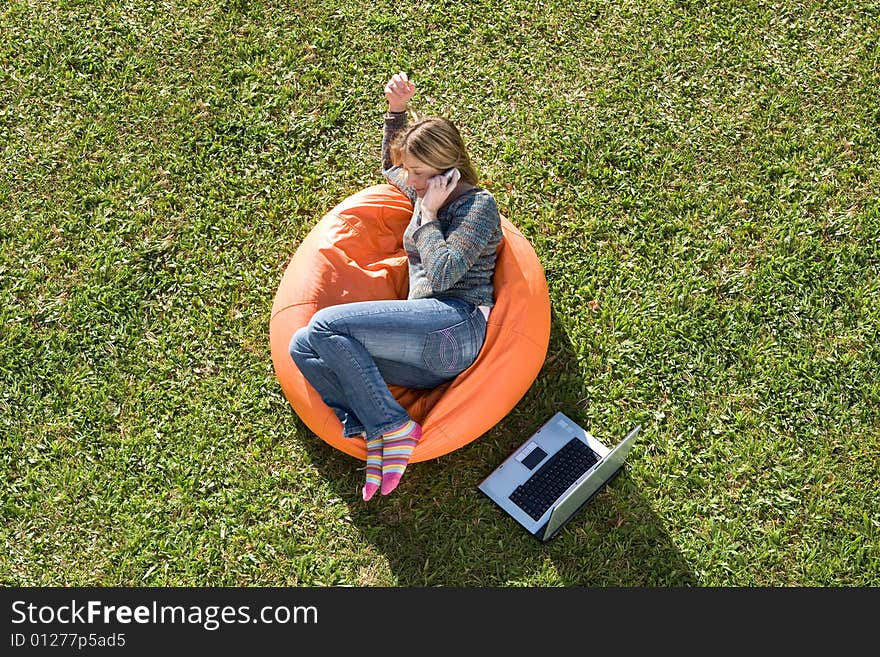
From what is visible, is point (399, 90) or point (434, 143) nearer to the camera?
point (434, 143)

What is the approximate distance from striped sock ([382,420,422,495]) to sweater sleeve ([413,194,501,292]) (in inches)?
27.3

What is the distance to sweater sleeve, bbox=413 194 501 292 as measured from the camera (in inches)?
164

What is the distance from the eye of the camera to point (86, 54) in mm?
6000

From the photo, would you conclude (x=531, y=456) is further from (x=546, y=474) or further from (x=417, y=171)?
(x=417, y=171)

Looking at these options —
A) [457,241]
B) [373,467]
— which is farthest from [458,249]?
[373,467]

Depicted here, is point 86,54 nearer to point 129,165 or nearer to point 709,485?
point 129,165

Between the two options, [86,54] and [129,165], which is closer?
[129,165]

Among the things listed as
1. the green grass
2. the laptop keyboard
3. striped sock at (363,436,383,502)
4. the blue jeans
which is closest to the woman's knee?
the blue jeans

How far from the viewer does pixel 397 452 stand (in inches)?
167

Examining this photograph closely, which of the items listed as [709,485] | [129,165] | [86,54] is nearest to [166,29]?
[86,54]

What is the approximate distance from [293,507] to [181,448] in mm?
701

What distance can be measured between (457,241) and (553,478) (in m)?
1.33

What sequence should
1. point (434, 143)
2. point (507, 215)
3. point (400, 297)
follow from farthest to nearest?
point (507, 215), point (400, 297), point (434, 143)

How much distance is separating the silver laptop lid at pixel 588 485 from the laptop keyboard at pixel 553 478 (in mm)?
83
